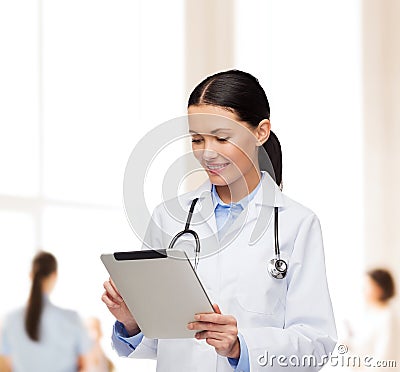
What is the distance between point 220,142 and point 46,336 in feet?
4.32

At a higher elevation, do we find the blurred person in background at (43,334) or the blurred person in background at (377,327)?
the blurred person in background at (43,334)

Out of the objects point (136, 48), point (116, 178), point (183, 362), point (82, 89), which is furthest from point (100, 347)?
point (183, 362)

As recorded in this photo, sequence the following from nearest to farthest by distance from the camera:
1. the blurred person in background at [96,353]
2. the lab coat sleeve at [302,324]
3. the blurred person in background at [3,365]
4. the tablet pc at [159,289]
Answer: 1. the tablet pc at [159,289]
2. the lab coat sleeve at [302,324]
3. the blurred person in background at [3,365]
4. the blurred person in background at [96,353]

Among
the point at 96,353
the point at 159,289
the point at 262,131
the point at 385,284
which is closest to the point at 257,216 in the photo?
the point at 262,131

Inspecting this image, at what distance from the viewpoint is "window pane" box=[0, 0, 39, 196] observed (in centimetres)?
254

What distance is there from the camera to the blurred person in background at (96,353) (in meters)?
2.69

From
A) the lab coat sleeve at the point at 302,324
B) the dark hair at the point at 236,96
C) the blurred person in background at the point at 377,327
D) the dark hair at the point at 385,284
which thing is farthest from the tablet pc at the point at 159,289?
the dark hair at the point at 385,284

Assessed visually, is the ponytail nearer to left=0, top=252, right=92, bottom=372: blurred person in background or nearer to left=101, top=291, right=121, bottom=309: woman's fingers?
left=101, top=291, right=121, bottom=309: woman's fingers

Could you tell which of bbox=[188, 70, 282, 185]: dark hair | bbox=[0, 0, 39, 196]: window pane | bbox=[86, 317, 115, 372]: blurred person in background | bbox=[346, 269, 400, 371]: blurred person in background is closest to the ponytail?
bbox=[188, 70, 282, 185]: dark hair

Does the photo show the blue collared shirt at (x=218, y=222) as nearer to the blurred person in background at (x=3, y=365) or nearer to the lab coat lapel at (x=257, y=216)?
the lab coat lapel at (x=257, y=216)

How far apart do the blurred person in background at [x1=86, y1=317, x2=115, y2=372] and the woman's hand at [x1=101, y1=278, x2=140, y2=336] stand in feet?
4.01

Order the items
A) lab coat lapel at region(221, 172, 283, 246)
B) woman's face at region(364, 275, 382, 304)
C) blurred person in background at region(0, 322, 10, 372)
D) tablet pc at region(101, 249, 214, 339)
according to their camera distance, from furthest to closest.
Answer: woman's face at region(364, 275, 382, 304)
blurred person in background at region(0, 322, 10, 372)
lab coat lapel at region(221, 172, 283, 246)
tablet pc at region(101, 249, 214, 339)

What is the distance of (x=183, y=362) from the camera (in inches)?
57.8

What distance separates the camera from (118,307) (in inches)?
57.2
